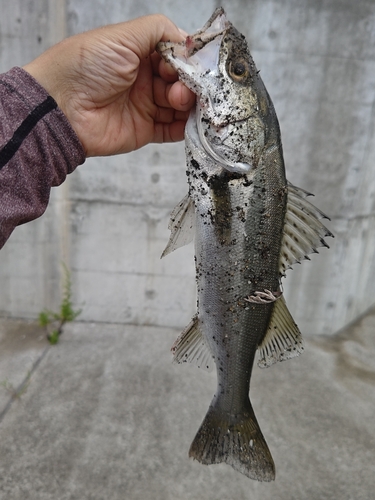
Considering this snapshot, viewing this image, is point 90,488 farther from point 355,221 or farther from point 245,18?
point 245,18

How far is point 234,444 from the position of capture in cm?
173

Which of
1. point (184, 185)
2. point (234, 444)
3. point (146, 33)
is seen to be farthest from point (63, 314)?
point (146, 33)

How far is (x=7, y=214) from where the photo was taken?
1.52 meters

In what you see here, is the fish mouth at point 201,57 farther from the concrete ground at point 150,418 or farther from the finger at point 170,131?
the concrete ground at point 150,418

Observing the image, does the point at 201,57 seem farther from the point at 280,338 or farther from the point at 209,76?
the point at 280,338

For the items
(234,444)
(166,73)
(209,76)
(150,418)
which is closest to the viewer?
(209,76)

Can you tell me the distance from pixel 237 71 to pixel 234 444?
1440mm

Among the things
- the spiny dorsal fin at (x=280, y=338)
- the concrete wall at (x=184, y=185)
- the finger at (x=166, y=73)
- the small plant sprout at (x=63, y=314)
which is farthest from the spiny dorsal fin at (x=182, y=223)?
the small plant sprout at (x=63, y=314)

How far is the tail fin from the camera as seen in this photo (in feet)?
5.53

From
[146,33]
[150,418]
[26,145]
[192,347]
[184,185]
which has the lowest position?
[150,418]

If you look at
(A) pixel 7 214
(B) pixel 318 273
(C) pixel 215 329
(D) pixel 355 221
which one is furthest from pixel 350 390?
(A) pixel 7 214

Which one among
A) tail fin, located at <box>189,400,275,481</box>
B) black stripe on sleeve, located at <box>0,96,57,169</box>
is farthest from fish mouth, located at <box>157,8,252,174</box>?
tail fin, located at <box>189,400,275,481</box>

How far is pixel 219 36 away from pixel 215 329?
1.10 metres

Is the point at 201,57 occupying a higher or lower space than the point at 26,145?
higher
